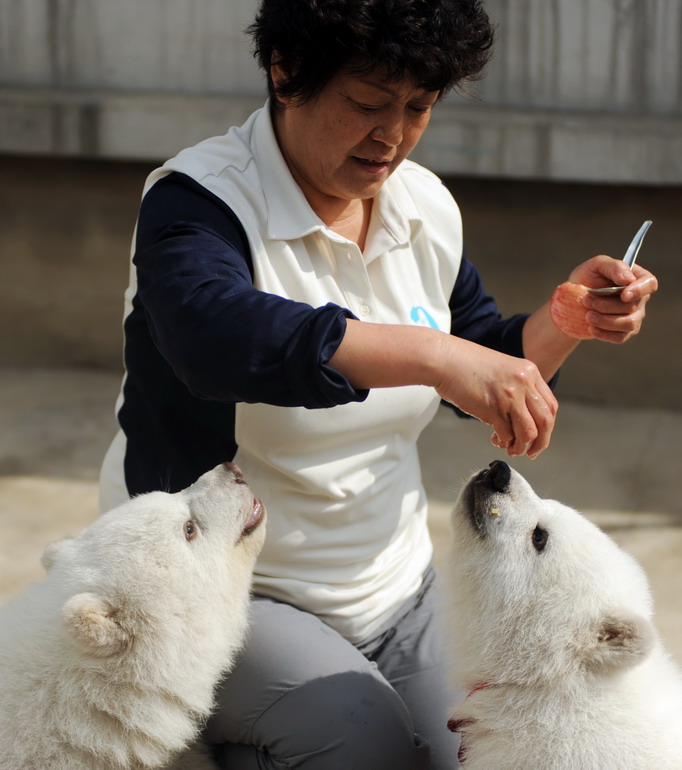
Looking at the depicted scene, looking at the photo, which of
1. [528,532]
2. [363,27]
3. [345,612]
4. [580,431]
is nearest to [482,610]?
[528,532]

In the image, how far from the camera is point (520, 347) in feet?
9.24

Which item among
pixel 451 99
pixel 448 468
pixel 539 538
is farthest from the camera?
pixel 451 99

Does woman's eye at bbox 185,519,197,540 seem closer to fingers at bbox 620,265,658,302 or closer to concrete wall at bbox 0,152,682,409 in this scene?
fingers at bbox 620,265,658,302

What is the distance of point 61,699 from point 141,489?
Answer: 1.93 ft

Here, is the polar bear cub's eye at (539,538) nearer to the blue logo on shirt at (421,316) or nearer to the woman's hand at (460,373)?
the woman's hand at (460,373)

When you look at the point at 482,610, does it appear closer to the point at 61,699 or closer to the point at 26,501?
the point at 61,699

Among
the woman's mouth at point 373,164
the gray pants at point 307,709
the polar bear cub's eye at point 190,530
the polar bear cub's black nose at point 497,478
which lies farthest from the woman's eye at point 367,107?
the gray pants at point 307,709

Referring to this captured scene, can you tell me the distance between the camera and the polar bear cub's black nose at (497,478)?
7.96ft

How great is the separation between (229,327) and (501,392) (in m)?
0.56

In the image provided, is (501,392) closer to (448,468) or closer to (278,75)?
(278,75)

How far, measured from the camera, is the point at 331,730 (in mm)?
2367

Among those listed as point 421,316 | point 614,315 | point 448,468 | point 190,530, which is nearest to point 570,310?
point 614,315

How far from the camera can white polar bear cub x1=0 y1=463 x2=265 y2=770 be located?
2.18 m

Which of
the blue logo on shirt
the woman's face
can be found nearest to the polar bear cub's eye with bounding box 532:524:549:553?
the blue logo on shirt
